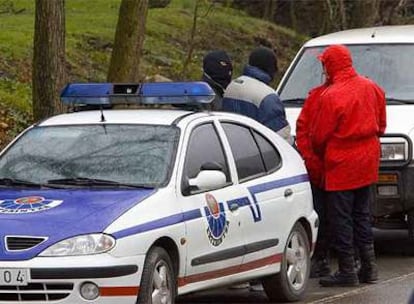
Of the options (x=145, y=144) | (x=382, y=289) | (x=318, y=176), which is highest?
(x=145, y=144)

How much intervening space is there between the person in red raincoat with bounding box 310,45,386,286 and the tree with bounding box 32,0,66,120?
10.7ft

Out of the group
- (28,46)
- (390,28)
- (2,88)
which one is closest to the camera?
(390,28)

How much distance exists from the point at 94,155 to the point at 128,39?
18.5 feet

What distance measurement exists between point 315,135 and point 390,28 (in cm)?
394

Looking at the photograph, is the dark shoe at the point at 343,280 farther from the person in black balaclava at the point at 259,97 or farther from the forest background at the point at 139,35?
the forest background at the point at 139,35

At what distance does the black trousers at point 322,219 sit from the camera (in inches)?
413

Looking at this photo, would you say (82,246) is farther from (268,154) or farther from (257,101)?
(257,101)

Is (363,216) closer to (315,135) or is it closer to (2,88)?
(315,135)

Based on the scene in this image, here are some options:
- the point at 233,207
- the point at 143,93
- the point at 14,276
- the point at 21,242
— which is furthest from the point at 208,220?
the point at 14,276

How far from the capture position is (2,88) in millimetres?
16906

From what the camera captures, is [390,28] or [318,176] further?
[390,28]

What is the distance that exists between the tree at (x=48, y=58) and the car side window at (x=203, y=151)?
3.73 metres

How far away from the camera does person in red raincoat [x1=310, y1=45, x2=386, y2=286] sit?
996cm

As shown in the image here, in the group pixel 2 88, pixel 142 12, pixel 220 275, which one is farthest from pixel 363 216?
pixel 2 88
